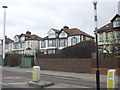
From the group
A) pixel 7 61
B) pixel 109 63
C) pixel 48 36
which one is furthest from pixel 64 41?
pixel 109 63

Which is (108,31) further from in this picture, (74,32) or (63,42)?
(63,42)

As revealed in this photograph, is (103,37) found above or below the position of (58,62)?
above

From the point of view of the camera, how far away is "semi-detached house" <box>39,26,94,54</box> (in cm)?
4794

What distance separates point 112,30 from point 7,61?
22817 millimetres

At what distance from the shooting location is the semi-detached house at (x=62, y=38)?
47.9m

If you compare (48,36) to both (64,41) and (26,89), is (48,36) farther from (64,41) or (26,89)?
(26,89)

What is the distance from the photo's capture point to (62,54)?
27.5 m

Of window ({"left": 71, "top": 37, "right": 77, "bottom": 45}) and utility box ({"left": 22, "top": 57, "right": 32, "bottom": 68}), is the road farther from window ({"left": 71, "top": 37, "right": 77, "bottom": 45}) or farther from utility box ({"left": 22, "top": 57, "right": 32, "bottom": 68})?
window ({"left": 71, "top": 37, "right": 77, "bottom": 45})

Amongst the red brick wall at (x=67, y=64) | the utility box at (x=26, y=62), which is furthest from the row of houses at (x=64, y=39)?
the utility box at (x=26, y=62)

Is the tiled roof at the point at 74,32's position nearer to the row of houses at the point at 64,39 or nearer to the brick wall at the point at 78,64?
the row of houses at the point at 64,39

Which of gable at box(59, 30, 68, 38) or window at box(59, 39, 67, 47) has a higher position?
gable at box(59, 30, 68, 38)

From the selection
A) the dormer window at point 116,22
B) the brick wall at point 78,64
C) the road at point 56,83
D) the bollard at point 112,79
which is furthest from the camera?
the dormer window at point 116,22

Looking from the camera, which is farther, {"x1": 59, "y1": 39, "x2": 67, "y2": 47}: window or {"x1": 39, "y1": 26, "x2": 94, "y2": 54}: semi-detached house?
{"x1": 59, "y1": 39, "x2": 67, "y2": 47}: window

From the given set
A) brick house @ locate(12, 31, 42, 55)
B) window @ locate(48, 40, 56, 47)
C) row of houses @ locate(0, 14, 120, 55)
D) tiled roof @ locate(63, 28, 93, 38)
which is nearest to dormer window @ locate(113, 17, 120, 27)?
row of houses @ locate(0, 14, 120, 55)
